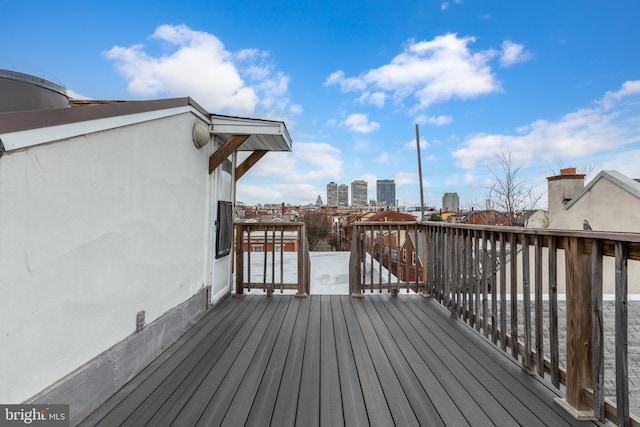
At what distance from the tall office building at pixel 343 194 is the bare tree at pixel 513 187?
51.0 metres

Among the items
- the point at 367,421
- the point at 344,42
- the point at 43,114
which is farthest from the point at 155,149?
the point at 344,42

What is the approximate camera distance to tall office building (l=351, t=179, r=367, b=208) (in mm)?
64262

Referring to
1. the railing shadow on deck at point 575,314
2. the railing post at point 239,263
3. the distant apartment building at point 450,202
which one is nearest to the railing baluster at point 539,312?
the railing shadow on deck at point 575,314

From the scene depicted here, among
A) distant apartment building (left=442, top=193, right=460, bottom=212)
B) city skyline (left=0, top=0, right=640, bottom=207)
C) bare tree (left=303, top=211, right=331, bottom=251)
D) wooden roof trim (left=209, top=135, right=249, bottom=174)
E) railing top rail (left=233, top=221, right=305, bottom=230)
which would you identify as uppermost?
city skyline (left=0, top=0, right=640, bottom=207)

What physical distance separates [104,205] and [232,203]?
2.50m

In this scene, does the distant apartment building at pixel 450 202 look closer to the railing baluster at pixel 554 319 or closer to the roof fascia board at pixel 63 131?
the railing baluster at pixel 554 319

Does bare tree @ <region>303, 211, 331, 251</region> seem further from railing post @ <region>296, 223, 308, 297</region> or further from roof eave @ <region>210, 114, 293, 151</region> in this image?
roof eave @ <region>210, 114, 293, 151</region>

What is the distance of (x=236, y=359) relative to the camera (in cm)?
218

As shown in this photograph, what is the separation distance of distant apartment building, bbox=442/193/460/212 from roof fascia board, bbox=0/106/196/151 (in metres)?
23.6

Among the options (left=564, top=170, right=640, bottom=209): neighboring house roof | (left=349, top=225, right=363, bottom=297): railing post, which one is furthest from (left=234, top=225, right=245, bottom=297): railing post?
(left=564, top=170, right=640, bottom=209): neighboring house roof

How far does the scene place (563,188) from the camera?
27.8 feet

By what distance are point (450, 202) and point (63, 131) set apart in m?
25.1

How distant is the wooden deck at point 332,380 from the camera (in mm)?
1534

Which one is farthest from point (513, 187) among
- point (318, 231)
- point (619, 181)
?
point (318, 231)
